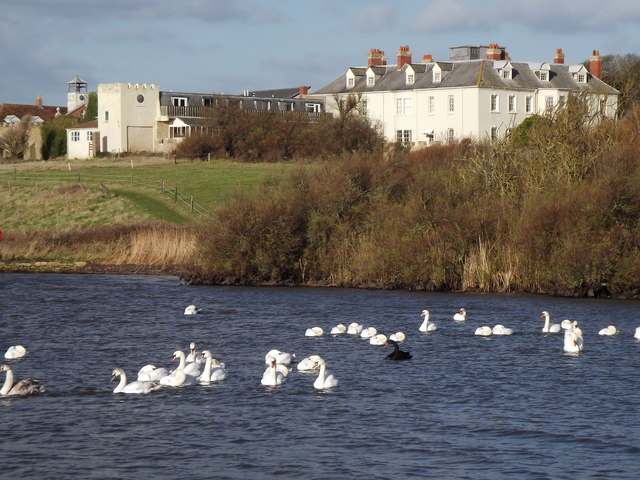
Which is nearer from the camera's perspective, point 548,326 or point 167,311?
point 548,326

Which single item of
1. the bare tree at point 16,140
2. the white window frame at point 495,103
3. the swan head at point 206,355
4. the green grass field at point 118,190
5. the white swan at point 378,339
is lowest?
the white swan at point 378,339

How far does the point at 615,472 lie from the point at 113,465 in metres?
9.20

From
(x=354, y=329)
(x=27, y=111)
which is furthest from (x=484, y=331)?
(x=27, y=111)

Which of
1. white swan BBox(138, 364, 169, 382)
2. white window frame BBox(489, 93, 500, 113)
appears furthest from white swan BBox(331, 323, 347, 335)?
white window frame BBox(489, 93, 500, 113)

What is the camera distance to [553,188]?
4872cm

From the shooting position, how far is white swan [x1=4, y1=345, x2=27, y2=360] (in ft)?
99.9

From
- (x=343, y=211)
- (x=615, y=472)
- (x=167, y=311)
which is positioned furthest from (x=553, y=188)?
(x=615, y=472)

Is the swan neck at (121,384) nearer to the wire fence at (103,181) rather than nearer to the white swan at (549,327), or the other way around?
the white swan at (549,327)

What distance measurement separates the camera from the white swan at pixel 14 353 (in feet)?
99.9

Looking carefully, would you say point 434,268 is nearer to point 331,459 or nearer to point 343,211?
point 343,211

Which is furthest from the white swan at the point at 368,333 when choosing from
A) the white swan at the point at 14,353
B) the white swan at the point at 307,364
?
the white swan at the point at 14,353

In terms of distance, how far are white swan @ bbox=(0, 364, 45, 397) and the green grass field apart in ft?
112

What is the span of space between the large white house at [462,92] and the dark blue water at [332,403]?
5579 centimetres

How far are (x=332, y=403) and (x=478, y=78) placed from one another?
73255 millimetres
